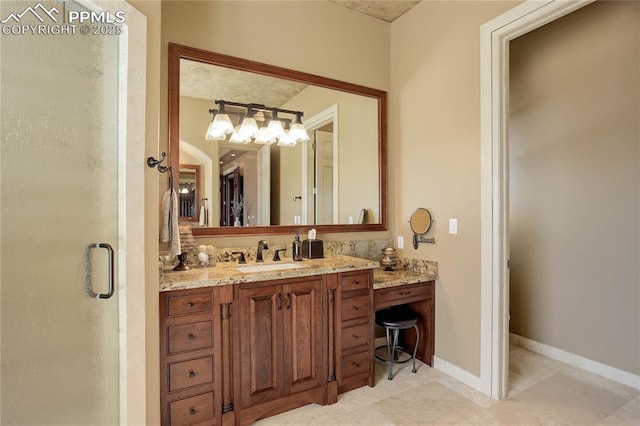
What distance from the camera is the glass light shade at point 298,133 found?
268cm

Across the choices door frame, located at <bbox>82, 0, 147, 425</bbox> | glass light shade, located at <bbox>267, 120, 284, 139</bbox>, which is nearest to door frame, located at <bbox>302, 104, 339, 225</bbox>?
glass light shade, located at <bbox>267, 120, 284, 139</bbox>

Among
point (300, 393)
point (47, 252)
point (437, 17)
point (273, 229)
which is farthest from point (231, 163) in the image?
point (437, 17)

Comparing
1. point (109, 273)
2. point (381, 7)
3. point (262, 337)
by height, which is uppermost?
point (381, 7)

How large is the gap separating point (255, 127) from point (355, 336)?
171 cm

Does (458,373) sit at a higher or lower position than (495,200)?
lower

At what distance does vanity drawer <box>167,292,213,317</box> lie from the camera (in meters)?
1.70

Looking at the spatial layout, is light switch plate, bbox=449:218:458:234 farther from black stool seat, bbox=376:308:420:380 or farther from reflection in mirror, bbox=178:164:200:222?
reflection in mirror, bbox=178:164:200:222

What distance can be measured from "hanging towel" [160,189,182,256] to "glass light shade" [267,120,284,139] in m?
0.95

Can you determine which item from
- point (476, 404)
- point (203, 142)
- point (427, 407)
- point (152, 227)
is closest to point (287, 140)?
point (203, 142)

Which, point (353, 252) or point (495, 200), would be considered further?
point (353, 252)

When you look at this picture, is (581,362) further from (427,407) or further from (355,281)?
(355,281)

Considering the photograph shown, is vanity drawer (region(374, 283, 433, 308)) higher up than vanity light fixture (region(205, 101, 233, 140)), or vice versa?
vanity light fixture (region(205, 101, 233, 140))

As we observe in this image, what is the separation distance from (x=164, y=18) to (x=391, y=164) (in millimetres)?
2125

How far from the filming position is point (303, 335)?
6.79 feet
